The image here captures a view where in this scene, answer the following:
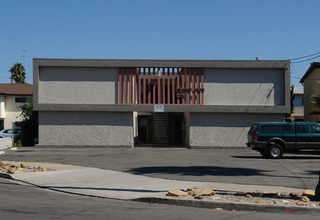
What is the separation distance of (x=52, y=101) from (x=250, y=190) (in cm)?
2314

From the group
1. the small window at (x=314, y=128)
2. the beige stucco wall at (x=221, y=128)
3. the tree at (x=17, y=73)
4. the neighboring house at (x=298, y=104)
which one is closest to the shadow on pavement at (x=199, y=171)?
the small window at (x=314, y=128)

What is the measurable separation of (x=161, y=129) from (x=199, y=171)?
21.4 metres

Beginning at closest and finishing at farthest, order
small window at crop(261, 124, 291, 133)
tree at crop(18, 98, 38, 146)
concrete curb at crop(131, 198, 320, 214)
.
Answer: concrete curb at crop(131, 198, 320, 214) → small window at crop(261, 124, 291, 133) → tree at crop(18, 98, 38, 146)

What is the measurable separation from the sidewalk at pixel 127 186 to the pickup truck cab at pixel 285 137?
1015 centimetres

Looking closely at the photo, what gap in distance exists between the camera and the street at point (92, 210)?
8.58m

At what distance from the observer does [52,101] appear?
1266 inches

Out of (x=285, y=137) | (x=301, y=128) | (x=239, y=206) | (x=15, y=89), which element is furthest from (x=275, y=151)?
(x=15, y=89)

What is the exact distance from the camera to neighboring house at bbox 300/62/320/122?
3587 cm

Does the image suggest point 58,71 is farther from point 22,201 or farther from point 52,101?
point 22,201

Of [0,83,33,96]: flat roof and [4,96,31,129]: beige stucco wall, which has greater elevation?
[0,83,33,96]: flat roof

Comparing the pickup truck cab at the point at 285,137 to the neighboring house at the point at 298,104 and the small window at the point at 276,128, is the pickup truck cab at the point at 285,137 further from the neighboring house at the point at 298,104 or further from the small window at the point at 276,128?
the neighboring house at the point at 298,104

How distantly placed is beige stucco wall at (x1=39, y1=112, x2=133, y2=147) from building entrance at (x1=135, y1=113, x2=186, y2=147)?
20.2 ft

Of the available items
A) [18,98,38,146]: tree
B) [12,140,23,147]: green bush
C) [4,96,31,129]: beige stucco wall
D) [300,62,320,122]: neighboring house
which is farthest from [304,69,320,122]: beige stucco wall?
[4,96,31,129]: beige stucco wall

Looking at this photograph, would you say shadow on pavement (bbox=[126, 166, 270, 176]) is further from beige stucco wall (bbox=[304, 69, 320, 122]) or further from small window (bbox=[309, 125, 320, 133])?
beige stucco wall (bbox=[304, 69, 320, 122])
